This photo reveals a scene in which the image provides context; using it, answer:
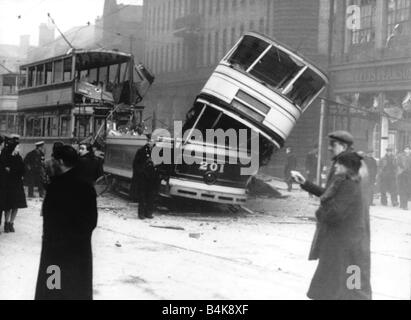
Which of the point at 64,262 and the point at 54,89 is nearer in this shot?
the point at 64,262

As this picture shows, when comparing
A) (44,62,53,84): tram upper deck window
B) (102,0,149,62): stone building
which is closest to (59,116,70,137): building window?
(44,62,53,84): tram upper deck window

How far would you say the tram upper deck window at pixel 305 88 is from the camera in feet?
42.0

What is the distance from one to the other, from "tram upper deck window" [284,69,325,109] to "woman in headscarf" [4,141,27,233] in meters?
5.72

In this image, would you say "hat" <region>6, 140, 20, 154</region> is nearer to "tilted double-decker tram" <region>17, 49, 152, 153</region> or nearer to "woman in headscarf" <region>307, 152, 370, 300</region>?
"woman in headscarf" <region>307, 152, 370, 300</region>

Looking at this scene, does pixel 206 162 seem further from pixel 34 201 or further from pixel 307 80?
pixel 34 201

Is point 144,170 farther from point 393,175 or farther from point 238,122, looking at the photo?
point 393,175

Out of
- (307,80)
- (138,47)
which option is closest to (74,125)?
(307,80)

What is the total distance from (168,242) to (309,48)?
20178mm

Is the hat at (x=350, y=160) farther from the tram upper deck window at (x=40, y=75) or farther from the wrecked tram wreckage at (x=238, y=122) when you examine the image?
the tram upper deck window at (x=40, y=75)

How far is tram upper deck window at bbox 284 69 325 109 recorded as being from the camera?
42.0ft

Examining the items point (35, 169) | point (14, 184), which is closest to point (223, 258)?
point (14, 184)

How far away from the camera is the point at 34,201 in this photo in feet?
51.2
